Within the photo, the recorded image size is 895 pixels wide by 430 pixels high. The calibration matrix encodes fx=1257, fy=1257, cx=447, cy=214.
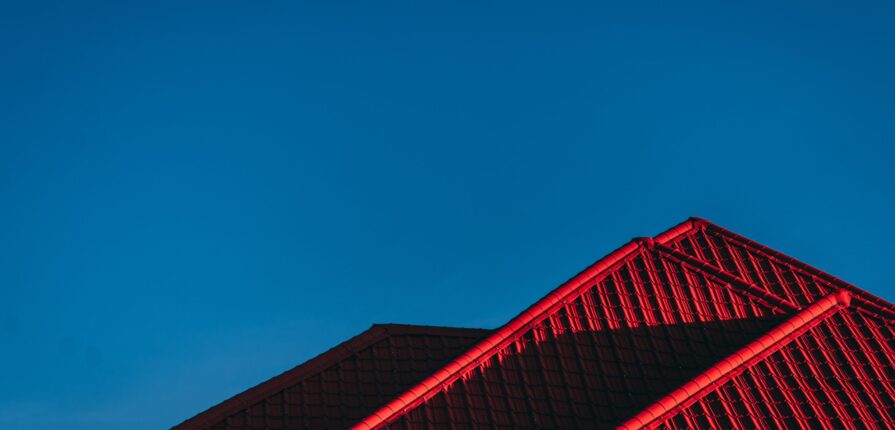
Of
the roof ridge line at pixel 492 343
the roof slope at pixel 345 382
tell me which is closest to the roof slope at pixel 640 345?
the roof ridge line at pixel 492 343

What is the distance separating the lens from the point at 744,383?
Result: 109 ft

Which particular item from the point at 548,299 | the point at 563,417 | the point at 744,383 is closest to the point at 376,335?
the point at 548,299

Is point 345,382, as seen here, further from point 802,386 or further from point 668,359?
point 802,386

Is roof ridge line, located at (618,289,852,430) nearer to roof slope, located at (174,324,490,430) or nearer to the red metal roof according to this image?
the red metal roof

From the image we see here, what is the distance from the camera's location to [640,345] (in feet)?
117

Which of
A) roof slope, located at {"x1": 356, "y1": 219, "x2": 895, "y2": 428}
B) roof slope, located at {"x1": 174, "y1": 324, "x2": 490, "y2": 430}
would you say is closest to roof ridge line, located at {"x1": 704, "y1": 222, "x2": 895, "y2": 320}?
roof slope, located at {"x1": 356, "y1": 219, "x2": 895, "y2": 428}

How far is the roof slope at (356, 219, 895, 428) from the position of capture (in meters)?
33.2

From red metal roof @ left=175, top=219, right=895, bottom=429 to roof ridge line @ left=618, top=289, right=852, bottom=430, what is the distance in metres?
0.04

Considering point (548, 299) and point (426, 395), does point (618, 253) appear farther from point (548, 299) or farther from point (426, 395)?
point (426, 395)

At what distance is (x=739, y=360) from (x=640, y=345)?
317 cm

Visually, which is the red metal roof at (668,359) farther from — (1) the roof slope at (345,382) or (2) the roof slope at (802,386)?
(1) the roof slope at (345,382)

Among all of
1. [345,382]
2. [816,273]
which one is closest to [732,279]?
[816,273]

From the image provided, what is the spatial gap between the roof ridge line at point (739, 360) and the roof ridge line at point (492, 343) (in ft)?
17.9

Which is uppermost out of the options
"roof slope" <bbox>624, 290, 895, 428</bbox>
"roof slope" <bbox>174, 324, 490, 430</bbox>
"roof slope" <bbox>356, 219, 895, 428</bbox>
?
"roof slope" <bbox>174, 324, 490, 430</bbox>
